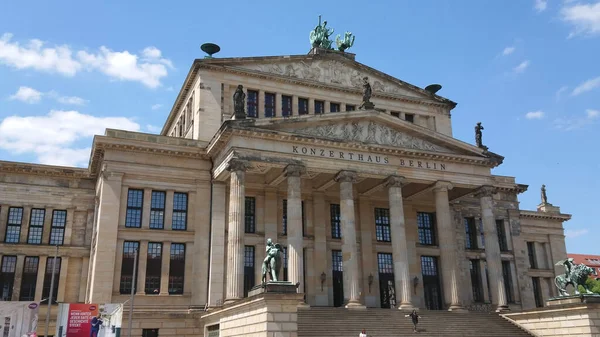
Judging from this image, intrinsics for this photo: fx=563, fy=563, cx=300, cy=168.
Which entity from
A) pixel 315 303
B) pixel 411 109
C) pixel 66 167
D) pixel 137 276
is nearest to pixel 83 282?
pixel 137 276

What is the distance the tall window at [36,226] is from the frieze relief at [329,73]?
61.9ft

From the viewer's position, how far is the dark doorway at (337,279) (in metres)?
42.5

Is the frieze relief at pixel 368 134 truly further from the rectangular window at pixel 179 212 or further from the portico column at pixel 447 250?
the rectangular window at pixel 179 212

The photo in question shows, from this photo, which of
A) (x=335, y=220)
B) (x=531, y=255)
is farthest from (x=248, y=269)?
(x=531, y=255)

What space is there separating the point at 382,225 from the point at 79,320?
24.8 m

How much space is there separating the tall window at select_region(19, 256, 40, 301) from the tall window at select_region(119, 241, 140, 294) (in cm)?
737

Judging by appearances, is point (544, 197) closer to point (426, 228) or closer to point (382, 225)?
point (426, 228)

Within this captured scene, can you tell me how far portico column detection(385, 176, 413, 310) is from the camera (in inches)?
1490

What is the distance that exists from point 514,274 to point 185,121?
105 feet

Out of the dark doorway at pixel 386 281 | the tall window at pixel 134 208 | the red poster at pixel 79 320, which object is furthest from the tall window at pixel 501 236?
the red poster at pixel 79 320

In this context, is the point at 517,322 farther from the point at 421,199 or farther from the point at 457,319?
the point at 421,199

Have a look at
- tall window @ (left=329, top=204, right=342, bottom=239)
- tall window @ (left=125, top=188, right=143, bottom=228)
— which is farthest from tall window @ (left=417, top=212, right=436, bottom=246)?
tall window @ (left=125, top=188, right=143, bottom=228)

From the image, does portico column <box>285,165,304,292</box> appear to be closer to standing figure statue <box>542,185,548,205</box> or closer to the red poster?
the red poster

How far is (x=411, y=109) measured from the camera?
49.5 metres
